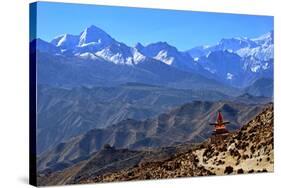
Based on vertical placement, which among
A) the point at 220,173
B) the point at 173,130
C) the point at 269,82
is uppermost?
the point at 269,82

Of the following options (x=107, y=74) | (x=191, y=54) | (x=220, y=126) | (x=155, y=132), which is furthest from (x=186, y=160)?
(x=107, y=74)

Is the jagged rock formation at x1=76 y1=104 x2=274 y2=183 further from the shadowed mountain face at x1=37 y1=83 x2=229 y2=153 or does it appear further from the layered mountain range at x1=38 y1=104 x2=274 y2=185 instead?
the shadowed mountain face at x1=37 y1=83 x2=229 y2=153

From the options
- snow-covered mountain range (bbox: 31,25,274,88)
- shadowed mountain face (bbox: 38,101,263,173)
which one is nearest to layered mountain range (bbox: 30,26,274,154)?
snow-covered mountain range (bbox: 31,25,274,88)

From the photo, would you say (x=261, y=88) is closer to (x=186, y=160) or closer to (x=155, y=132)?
(x=186, y=160)

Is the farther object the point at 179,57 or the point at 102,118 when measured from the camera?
the point at 179,57

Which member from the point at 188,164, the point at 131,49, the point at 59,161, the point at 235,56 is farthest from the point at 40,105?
the point at 235,56

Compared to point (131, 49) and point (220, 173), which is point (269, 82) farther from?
point (131, 49)
